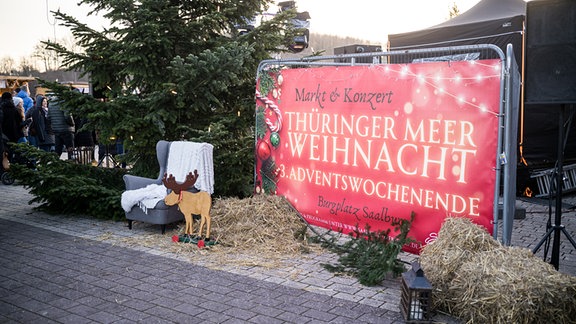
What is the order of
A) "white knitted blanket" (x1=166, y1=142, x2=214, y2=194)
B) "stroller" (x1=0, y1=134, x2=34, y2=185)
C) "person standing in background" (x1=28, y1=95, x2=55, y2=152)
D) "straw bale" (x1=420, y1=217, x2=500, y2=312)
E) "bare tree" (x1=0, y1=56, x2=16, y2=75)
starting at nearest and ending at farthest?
1. "straw bale" (x1=420, y1=217, x2=500, y2=312)
2. "white knitted blanket" (x1=166, y1=142, x2=214, y2=194)
3. "stroller" (x1=0, y1=134, x2=34, y2=185)
4. "person standing in background" (x1=28, y1=95, x2=55, y2=152)
5. "bare tree" (x1=0, y1=56, x2=16, y2=75)

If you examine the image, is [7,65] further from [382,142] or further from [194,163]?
[382,142]

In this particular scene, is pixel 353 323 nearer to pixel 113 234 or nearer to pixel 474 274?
pixel 474 274

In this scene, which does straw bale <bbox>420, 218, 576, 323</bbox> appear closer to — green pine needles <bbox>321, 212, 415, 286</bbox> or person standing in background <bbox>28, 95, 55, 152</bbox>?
green pine needles <bbox>321, 212, 415, 286</bbox>

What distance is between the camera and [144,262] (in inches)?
241

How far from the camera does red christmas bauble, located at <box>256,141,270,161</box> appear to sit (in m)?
7.79

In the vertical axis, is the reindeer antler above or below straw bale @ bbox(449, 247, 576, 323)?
above

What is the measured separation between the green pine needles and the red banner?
232 mm

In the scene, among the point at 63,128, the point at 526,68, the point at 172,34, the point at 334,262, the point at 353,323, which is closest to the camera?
the point at 353,323

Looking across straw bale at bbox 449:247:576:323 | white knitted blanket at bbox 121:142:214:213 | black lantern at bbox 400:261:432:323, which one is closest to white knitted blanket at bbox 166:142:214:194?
white knitted blanket at bbox 121:142:214:213

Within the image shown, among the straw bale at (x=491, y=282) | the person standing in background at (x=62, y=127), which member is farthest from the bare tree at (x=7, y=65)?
the straw bale at (x=491, y=282)

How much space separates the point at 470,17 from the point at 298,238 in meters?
9.04

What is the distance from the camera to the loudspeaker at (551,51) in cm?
546

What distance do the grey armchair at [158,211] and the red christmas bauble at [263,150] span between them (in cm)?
143

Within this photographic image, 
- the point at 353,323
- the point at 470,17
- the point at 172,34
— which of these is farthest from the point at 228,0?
the point at 470,17
